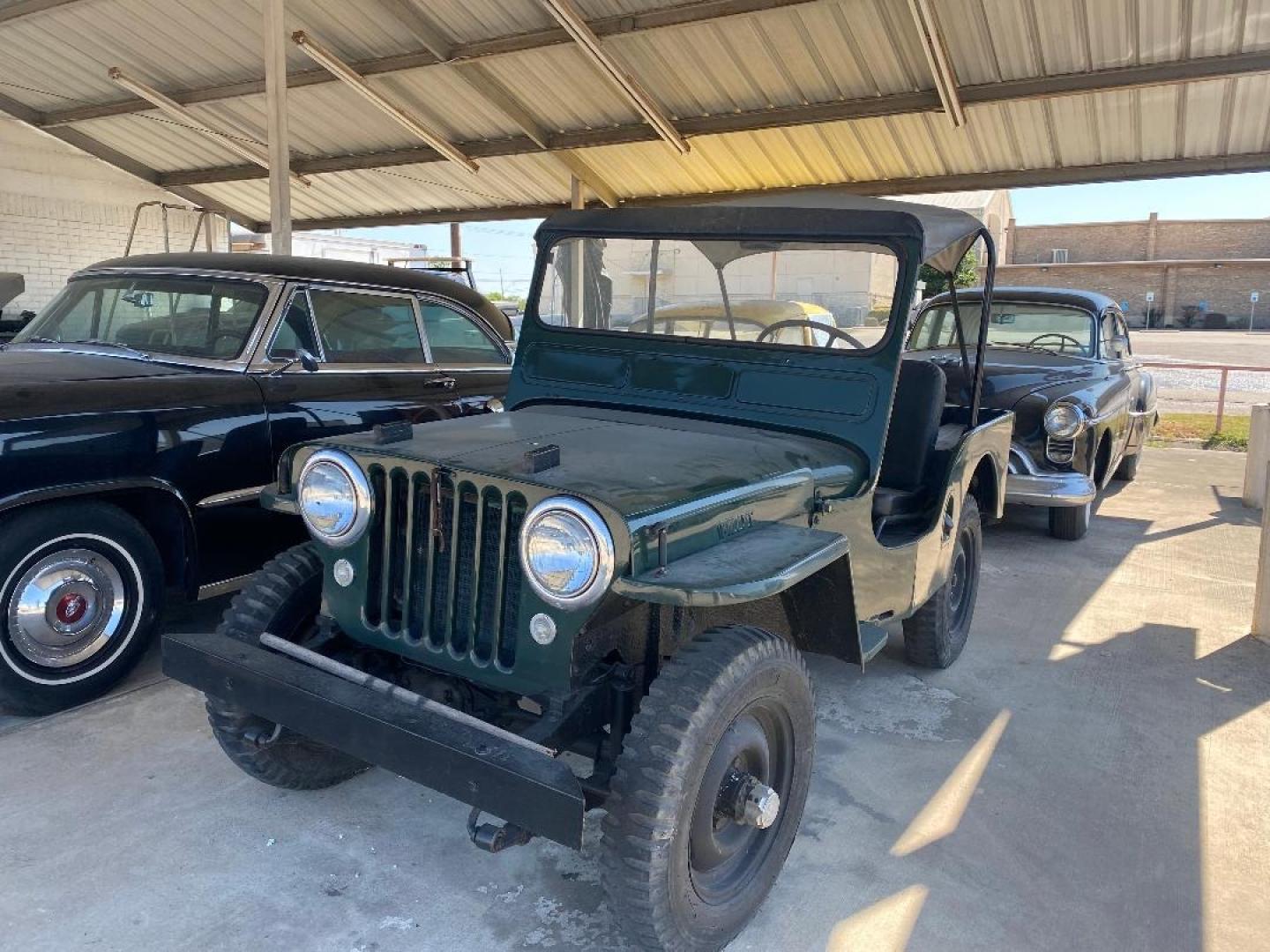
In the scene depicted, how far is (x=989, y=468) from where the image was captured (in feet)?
14.9

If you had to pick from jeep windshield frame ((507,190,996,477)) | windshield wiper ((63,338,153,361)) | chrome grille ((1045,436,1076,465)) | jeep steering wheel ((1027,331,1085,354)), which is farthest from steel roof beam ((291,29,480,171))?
chrome grille ((1045,436,1076,465))

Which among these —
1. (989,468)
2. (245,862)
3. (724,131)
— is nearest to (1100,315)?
(989,468)

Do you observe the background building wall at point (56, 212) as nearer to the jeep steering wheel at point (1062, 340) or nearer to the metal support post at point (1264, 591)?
the jeep steering wheel at point (1062, 340)

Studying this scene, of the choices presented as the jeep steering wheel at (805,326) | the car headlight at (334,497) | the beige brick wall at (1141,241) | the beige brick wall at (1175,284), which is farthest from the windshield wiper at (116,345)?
the beige brick wall at (1141,241)

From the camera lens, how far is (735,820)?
2.34m

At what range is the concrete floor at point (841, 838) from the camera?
244cm

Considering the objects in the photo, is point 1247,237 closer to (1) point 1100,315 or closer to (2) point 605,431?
(1) point 1100,315

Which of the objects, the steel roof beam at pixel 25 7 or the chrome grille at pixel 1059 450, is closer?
the chrome grille at pixel 1059 450

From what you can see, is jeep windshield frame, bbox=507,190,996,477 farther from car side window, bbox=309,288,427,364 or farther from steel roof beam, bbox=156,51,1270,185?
steel roof beam, bbox=156,51,1270,185

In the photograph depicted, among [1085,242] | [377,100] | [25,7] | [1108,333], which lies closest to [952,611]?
[1108,333]

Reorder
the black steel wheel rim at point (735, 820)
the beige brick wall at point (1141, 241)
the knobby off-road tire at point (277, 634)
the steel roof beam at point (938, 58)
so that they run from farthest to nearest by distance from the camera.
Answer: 1. the beige brick wall at point (1141, 241)
2. the steel roof beam at point (938, 58)
3. the knobby off-road tire at point (277, 634)
4. the black steel wheel rim at point (735, 820)

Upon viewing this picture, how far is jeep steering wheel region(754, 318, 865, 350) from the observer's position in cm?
326

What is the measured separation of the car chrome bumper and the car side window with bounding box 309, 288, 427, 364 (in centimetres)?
392

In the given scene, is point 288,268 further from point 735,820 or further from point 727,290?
point 735,820
